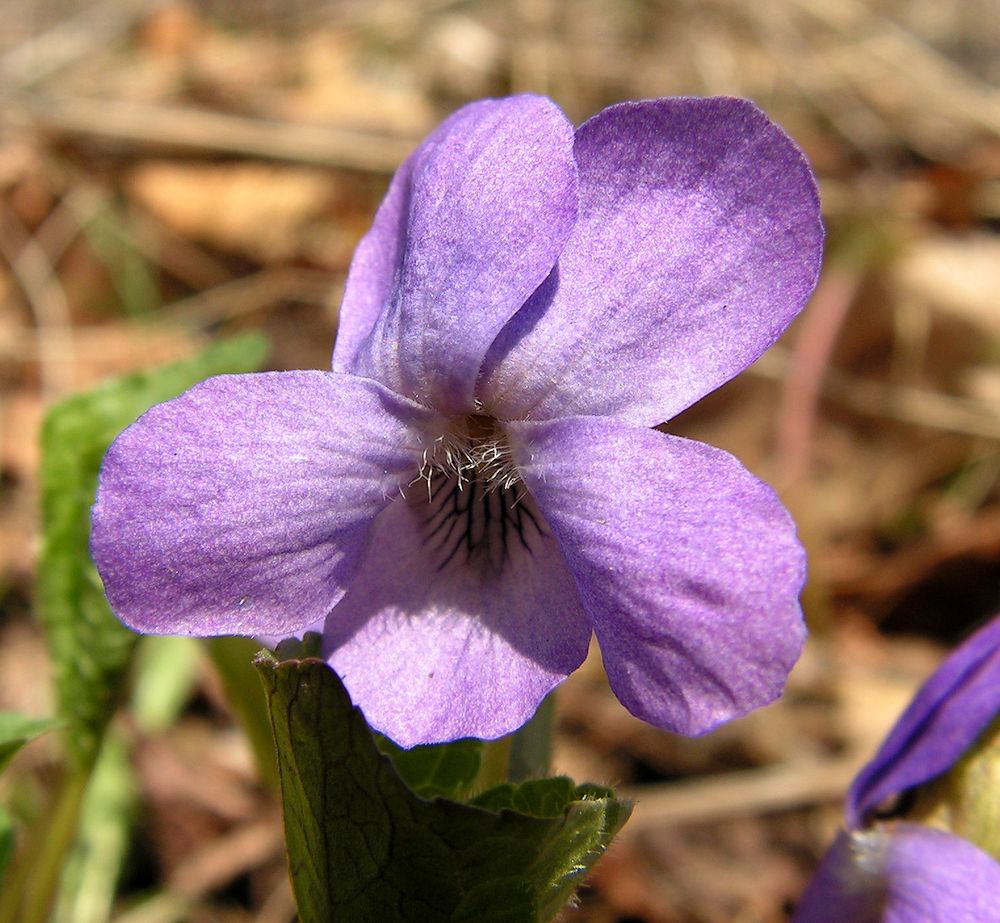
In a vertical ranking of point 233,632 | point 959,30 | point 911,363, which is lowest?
point 911,363

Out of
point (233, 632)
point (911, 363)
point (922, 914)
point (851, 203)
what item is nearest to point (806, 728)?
point (911, 363)

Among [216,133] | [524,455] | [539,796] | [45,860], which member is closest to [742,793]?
[45,860]

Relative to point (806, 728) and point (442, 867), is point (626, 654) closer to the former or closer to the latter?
point (442, 867)

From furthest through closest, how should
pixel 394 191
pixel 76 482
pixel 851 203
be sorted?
pixel 851 203, pixel 76 482, pixel 394 191

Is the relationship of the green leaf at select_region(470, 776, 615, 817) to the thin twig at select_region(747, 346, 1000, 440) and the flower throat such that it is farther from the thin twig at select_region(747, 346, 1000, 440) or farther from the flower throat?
the thin twig at select_region(747, 346, 1000, 440)

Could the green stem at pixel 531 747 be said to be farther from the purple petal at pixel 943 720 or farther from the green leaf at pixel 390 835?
the purple petal at pixel 943 720

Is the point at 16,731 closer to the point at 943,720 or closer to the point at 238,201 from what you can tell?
the point at 943,720

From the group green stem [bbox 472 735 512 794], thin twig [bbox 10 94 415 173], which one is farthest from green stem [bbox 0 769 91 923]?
thin twig [bbox 10 94 415 173]

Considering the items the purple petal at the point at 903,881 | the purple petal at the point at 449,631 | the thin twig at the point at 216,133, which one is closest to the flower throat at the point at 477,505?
the purple petal at the point at 449,631
